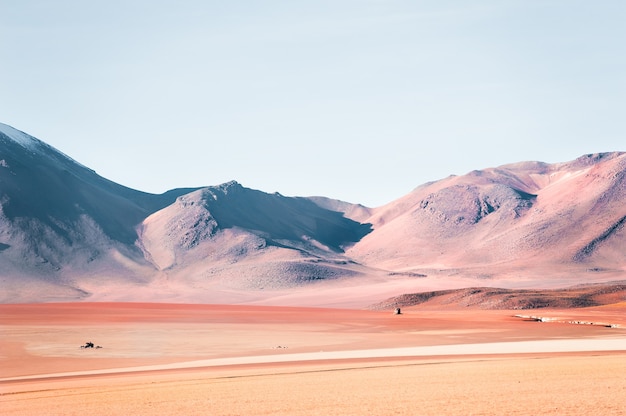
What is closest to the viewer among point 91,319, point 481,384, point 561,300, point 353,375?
point 481,384

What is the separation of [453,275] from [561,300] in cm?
8346

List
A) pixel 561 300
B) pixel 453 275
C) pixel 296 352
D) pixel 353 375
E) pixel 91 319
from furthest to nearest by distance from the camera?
pixel 453 275 → pixel 561 300 → pixel 91 319 → pixel 296 352 → pixel 353 375

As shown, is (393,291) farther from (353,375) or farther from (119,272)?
(353,375)

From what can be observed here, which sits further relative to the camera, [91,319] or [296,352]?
[91,319]

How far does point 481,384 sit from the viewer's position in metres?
26.2

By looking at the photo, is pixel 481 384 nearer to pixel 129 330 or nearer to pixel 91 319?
pixel 129 330

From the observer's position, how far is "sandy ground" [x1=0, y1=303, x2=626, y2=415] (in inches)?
895

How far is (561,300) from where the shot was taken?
10275 centimetres

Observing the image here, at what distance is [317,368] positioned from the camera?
35344 millimetres

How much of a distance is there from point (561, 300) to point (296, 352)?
63.5m

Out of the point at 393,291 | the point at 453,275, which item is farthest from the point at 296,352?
the point at 453,275

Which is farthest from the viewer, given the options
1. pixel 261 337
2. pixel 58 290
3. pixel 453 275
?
pixel 453 275

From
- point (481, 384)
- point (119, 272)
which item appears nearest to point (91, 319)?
point (481, 384)

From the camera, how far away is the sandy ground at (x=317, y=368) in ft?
74.6
